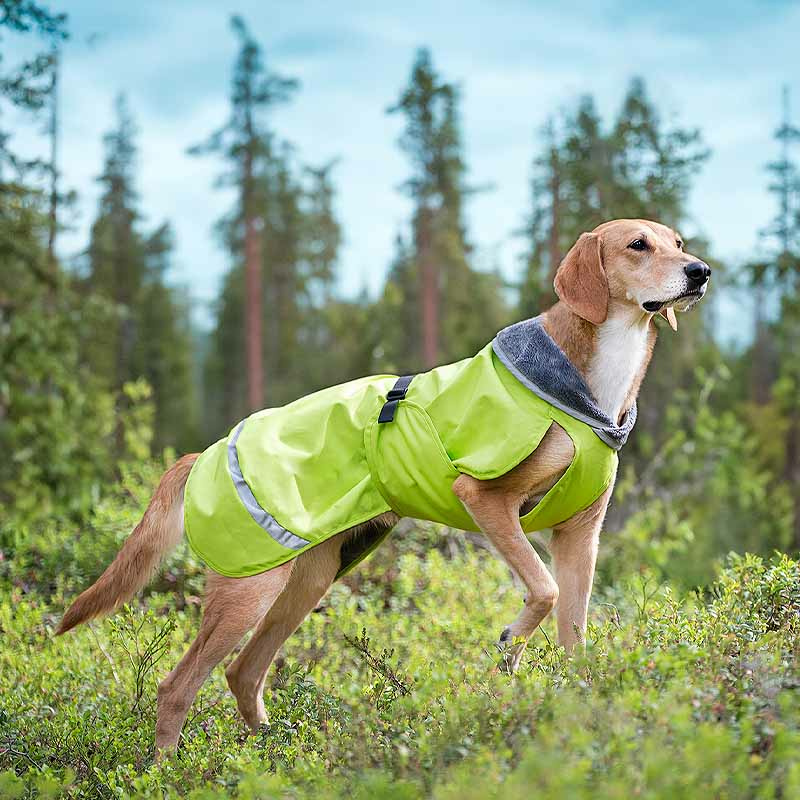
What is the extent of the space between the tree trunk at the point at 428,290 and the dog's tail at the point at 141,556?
21438mm

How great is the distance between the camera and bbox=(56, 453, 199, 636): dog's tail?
5.08 meters

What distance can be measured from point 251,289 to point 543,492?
25.5 meters

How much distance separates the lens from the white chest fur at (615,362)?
16.1ft

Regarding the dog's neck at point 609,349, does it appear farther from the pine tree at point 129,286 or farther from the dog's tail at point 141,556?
the pine tree at point 129,286

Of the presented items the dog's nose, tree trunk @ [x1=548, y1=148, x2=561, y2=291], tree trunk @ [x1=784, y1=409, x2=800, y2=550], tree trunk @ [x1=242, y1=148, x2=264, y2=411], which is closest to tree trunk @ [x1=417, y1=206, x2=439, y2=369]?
tree trunk @ [x1=242, y1=148, x2=264, y2=411]

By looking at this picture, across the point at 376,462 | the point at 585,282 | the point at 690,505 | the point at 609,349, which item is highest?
the point at 585,282

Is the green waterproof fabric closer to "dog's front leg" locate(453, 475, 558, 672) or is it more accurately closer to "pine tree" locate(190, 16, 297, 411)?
"dog's front leg" locate(453, 475, 558, 672)

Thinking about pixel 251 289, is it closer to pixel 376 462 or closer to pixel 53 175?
pixel 53 175

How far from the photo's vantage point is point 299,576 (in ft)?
18.4

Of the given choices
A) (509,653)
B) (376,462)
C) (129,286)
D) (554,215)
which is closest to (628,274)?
(376,462)

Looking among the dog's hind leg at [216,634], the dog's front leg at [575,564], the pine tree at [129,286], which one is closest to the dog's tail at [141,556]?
the dog's hind leg at [216,634]

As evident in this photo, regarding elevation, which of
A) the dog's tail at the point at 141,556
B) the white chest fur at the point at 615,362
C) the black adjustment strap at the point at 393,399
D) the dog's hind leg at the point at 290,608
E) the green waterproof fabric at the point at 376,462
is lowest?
the dog's hind leg at the point at 290,608

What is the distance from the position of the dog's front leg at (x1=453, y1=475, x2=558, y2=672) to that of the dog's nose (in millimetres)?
1452

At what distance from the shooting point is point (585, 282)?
5.05 meters
